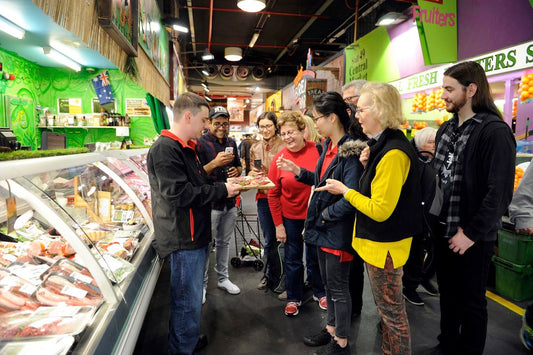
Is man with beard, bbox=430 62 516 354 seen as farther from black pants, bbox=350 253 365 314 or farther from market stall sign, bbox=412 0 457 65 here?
market stall sign, bbox=412 0 457 65

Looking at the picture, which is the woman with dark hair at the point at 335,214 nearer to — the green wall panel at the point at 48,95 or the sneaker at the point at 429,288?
the sneaker at the point at 429,288

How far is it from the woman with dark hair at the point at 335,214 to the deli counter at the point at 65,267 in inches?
48.8

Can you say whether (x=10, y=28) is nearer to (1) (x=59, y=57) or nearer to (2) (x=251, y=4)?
(1) (x=59, y=57)

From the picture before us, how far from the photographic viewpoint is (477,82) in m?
1.99

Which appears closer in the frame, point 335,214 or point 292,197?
point 335,214

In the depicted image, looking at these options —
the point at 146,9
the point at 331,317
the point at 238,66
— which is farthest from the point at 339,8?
the point at 331,317

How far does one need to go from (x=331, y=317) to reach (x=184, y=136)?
167 cm

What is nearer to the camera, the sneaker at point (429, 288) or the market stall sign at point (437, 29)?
the sneaker at point (429, 288)

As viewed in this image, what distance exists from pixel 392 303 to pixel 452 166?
0.98 metres

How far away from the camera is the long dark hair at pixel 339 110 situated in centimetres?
223

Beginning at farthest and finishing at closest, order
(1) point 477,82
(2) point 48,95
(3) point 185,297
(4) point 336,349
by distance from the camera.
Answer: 1. (2) point 48,95
2. (4) point 336,349
3. (3) point 185,297
4. (1) point 477,82

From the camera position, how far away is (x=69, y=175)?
208 cm

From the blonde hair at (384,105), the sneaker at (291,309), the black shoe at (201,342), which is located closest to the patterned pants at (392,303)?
the blonde hair at (384,105)

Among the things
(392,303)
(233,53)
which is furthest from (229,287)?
(233,53)
